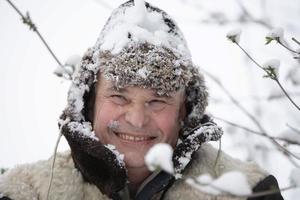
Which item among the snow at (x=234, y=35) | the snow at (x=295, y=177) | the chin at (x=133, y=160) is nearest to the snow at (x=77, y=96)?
the chin at (x=133, y=160)

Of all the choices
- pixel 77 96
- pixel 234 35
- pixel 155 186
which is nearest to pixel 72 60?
pixel 77 96

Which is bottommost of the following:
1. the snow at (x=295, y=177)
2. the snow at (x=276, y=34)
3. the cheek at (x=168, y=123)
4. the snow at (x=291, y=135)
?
the cheek at (x=168, y=123)

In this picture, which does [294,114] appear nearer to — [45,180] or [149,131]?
[149,131]

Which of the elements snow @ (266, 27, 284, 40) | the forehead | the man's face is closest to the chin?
the man's face

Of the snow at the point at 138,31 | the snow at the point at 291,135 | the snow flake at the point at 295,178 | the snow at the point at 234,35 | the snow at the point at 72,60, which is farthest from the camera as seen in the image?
the snow at the point at 138,31

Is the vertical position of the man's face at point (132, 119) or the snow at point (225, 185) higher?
the snow at point (225, 185)

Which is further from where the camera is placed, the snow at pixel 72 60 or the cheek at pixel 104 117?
the cheek at pixel 104 117

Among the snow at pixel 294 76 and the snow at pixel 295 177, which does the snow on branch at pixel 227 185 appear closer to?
the snow at pixel 295 177

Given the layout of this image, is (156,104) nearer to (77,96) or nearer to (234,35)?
(77,96)

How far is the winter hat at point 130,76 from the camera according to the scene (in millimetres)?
1863

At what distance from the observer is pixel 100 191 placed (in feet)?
6.28

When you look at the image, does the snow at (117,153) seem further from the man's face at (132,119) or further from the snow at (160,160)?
the snow at (160,160)

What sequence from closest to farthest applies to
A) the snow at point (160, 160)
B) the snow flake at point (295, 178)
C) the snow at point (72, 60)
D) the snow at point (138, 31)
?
the snow at point (160, 160) < the snow flake at point (295, 178) < the snow at point (72, 60) < the snow at point (138, 31)

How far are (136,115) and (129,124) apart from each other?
0.20ft
